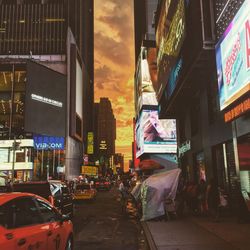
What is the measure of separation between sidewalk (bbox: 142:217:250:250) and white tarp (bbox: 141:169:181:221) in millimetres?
987

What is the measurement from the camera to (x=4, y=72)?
258 ft

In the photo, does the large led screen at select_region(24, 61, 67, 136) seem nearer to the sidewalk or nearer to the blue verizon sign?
the blue verizon sign

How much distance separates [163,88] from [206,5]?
13.2 metres

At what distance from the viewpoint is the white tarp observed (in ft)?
54.8

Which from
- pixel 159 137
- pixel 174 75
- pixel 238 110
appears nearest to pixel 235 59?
pixel 238 110

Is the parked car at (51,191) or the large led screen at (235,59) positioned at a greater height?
the large led screen at (235,59)

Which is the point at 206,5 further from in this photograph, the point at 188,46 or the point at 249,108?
the point at 249,108

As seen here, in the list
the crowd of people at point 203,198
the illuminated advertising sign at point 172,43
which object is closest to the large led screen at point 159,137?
the illuminated advertising sign at point 172,43

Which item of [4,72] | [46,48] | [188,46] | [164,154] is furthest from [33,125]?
[188,46]

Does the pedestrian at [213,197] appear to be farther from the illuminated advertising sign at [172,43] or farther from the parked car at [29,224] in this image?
the parked car at [29,224]

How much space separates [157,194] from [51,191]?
4.62 meters

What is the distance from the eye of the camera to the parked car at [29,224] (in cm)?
519

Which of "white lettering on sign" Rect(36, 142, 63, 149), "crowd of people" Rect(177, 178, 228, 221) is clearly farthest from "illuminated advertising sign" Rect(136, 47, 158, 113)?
"crowd of people" Rect(177, 178, 228, 221)

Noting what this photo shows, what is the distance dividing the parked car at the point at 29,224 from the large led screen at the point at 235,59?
23.9 feet
